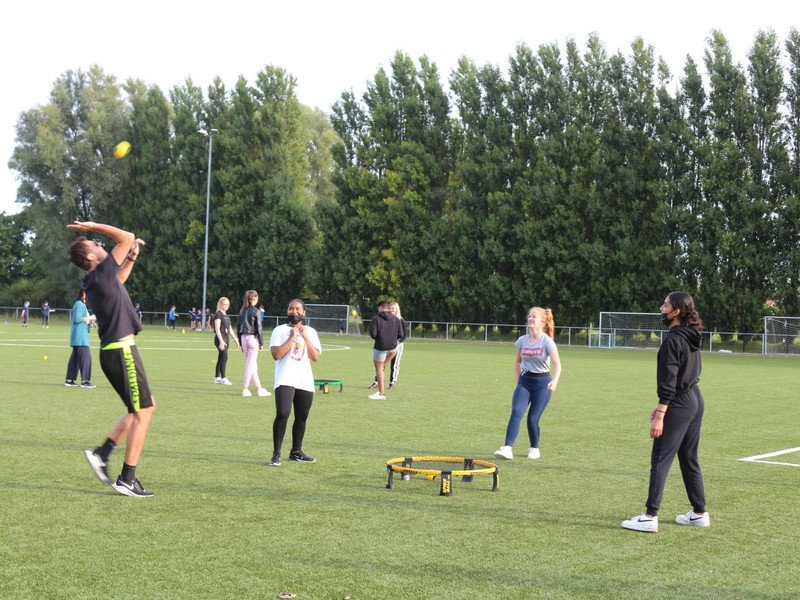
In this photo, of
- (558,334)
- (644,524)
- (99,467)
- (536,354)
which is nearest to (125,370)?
(99,467)

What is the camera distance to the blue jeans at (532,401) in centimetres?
1141

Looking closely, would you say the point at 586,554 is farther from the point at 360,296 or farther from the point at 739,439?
the point at 360,296

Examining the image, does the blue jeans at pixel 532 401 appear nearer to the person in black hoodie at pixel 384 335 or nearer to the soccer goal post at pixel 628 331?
the person in black hoodie at pixel 384 335

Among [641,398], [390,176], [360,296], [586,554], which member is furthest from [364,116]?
[586,554]

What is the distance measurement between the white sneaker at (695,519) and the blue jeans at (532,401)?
3.47m

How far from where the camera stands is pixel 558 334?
54.4m

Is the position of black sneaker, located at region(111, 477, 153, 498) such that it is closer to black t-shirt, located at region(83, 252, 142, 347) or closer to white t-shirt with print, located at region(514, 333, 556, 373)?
black t-shirt, located at region(83, 252, 142, 347)

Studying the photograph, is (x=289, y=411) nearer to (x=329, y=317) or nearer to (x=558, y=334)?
(x=558, y=334)

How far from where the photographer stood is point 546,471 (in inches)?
416

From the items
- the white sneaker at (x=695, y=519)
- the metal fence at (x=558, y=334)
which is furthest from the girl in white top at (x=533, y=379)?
the metal fence at (x=558, y=334)

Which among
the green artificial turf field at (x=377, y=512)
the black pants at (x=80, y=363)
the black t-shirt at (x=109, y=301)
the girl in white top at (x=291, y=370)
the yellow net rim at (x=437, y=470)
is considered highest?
the black t-shirt at (x=109, y=301)

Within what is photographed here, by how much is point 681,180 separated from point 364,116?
73.8 feet

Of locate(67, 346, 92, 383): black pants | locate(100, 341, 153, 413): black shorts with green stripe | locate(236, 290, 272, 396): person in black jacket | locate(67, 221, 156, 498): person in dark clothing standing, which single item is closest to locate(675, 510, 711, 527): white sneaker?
locate(67, 221, 156, 498): person in dark clothing standing

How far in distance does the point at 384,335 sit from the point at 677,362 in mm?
12323
